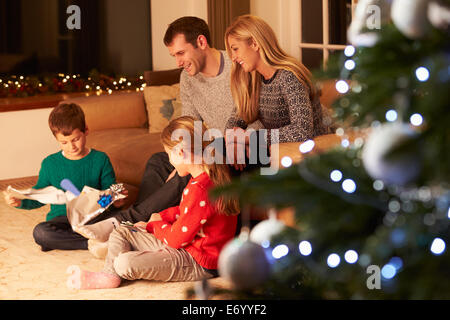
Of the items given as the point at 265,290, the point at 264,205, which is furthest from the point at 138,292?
the point at 264,205

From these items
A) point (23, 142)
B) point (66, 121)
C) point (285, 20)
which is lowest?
point (23, 142)

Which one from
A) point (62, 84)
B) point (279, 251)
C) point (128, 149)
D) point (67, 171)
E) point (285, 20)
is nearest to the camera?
point (279, 251)

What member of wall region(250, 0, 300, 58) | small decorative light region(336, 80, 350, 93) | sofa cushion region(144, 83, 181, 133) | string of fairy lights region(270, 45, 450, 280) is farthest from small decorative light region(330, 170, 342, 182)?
wall region(250, 0, 300, 58)

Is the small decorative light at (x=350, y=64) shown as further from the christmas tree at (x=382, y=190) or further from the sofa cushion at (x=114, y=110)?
the sofa cushion at (x=114, y=110)

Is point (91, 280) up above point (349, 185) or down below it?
below

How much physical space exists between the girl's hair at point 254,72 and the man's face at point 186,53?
295mm

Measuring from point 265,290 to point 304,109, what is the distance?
189 cm

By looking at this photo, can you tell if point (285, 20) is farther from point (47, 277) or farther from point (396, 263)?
point (396, 263)

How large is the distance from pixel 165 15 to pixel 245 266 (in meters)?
4.76

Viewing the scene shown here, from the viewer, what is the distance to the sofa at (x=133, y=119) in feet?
12.1

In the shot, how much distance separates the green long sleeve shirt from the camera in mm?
3121

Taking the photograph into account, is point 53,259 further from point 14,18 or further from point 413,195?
point 14,18

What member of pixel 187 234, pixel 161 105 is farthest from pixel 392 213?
pixel 161 105

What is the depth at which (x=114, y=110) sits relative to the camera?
14.1 feet
